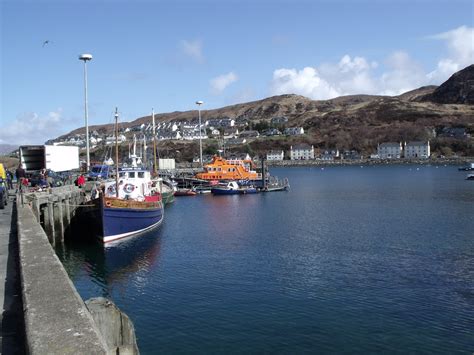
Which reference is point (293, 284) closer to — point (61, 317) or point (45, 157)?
point (61, 317)

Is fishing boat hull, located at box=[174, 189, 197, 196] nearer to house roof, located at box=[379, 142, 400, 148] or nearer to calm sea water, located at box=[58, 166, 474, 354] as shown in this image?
calm sea water, located at box=[58, 166, 474, 354]

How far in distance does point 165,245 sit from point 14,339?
72.8 feet

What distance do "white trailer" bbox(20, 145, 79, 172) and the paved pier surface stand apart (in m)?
27.9

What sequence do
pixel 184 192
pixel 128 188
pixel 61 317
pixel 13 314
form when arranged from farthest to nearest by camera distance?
pixel 184 192 < pixel 128 188 < pixel 13 314 < pixel 61 317

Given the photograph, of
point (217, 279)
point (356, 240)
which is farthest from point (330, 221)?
point (217, 279)

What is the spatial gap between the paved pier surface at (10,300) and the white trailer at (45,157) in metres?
27.9

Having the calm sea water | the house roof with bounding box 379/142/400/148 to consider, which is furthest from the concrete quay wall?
the house roof with bounding box 379/142/400/148

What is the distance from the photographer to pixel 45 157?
4150 cm

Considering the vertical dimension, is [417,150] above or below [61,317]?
above

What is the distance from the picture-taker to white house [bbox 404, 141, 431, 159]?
188875mm

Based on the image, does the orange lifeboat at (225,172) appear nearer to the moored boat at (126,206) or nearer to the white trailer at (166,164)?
the white trailer at (166,164)

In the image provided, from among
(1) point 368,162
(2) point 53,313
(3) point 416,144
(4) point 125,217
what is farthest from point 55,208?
(3) point 416,144

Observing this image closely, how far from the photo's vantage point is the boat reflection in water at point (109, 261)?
2102 cm

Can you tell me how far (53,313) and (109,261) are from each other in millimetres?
18786
